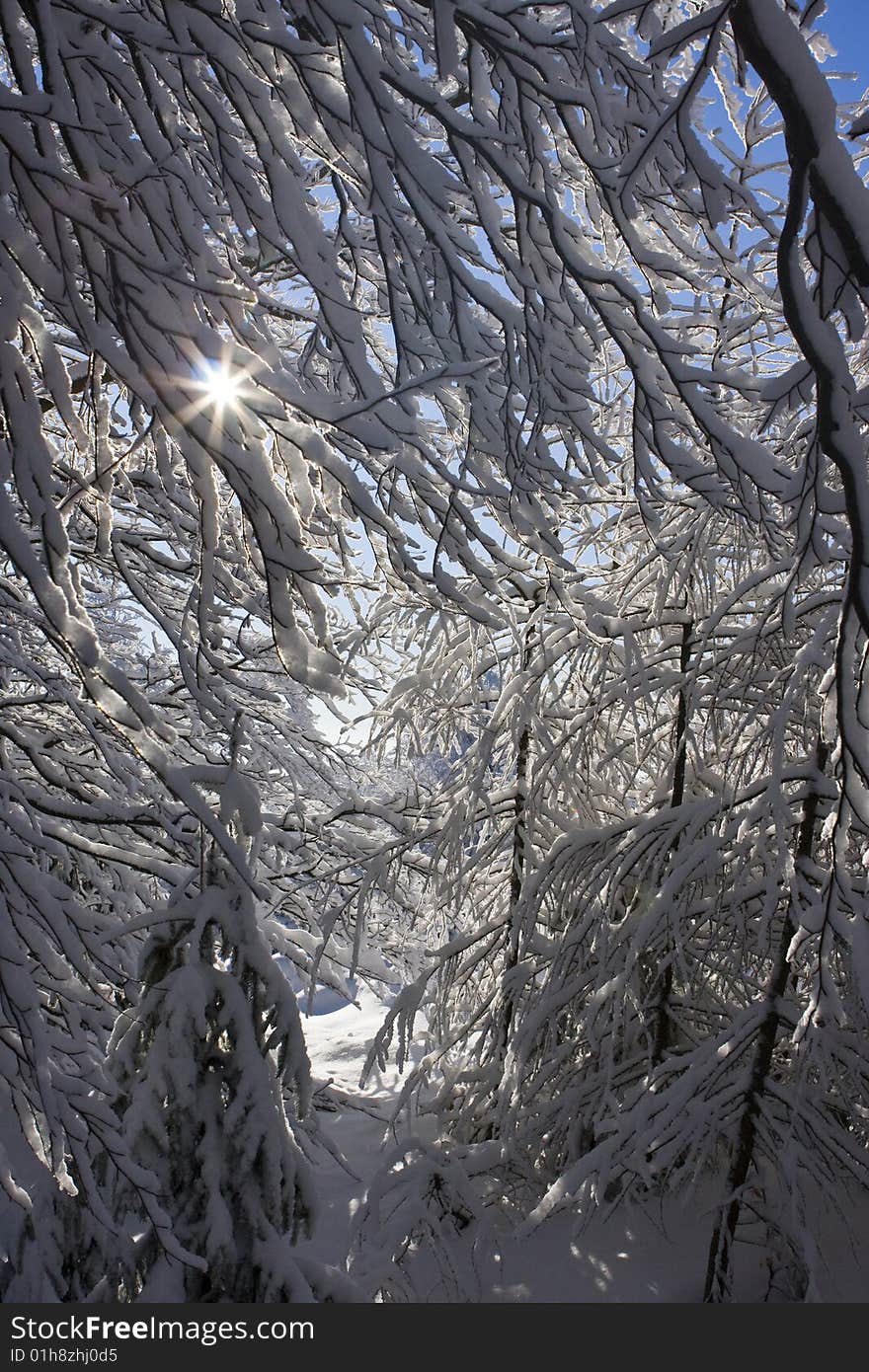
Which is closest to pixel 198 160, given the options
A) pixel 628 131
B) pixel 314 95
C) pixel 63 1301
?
pixel 314 95

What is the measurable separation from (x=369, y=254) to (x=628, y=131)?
1065 millimetres

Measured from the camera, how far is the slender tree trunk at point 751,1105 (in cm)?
359

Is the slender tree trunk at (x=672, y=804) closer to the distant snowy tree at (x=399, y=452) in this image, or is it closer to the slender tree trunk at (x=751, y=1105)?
the distant snowy tree at (x=399, y=452)

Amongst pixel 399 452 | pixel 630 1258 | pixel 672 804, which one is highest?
pixel 399 452

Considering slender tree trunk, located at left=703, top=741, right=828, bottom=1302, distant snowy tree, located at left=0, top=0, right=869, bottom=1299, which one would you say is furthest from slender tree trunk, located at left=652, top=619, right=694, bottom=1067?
slender tree trunk, located at left=703, top=741, right=828, bottom=1302

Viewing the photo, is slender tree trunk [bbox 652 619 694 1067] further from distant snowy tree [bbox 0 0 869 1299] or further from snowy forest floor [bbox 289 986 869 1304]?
snowy forest floor [bbox 289 986 869 1304]

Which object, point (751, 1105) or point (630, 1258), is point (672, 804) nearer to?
point (751, 1105)

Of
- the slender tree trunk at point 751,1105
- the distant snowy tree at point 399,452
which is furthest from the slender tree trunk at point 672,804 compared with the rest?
the slender tree trunk at point 751,1105

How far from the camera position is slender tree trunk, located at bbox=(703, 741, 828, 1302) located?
3594 mm

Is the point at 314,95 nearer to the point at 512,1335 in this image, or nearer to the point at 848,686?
the point at 848,686

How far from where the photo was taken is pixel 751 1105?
143 inches

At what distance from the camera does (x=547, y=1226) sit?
4.74 m

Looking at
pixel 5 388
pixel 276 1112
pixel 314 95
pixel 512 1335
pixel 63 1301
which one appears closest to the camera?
pixel 5 388

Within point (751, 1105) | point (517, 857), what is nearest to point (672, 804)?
point (517, 857)
